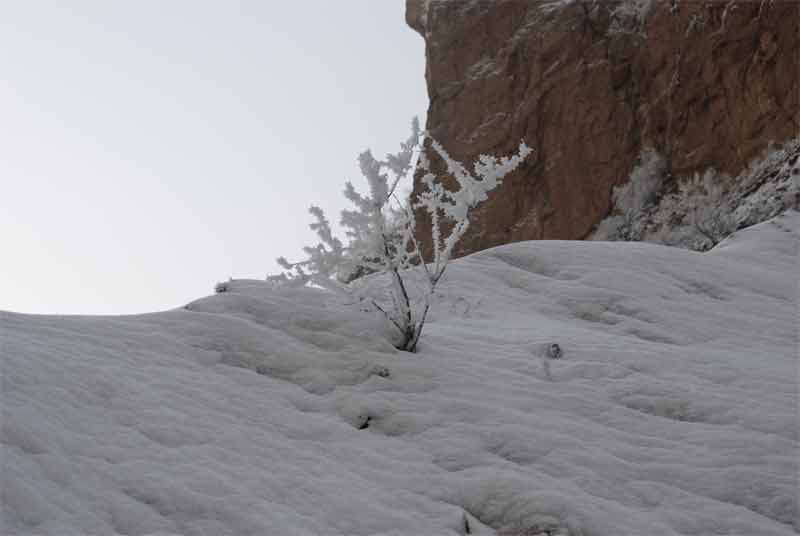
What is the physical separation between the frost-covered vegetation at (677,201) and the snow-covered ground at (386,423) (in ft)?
33.1

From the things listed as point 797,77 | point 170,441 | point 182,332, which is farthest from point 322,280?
point 797,77

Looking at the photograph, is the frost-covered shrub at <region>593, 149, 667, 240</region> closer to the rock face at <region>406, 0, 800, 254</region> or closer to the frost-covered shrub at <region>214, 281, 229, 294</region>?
the rock face at <region>406, 0, 800, 254</region>

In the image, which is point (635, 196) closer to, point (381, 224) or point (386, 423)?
point (381, 224)

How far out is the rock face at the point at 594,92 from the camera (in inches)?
766

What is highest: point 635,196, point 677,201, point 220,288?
point 635,196

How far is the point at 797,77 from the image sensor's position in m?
18.4

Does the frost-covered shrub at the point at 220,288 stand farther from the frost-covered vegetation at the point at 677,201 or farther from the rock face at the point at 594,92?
the rock face at the point at 594,92

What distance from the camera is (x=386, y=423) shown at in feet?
12.2

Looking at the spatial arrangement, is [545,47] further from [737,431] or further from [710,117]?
[737,431]

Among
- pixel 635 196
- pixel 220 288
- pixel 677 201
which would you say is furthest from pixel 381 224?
pixel 635 196

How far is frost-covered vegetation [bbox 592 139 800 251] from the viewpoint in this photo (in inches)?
679

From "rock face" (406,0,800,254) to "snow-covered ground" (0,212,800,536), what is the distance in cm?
1608

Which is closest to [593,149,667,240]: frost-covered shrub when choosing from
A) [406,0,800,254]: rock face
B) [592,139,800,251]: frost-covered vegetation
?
[592,139,800,251]: frost-covered vegetation

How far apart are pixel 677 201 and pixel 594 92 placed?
192 inches
